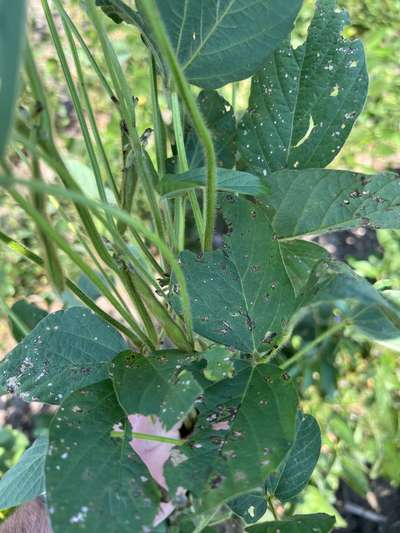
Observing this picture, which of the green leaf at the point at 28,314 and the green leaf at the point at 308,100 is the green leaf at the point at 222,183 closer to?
the green leaf at the point at 308,100

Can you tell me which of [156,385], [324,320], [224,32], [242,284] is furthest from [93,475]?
[324,320]

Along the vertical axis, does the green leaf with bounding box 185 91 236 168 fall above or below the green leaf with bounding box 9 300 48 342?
above

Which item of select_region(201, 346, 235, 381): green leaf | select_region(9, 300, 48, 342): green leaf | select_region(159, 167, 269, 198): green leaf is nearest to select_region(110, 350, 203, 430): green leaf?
select_region(201, 346, 235, 381): green leaf

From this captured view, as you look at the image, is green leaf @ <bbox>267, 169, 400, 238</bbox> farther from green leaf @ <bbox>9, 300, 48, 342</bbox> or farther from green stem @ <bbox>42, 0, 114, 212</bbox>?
green leaf @ <bbox>9, 300, 48, 342</bbox>

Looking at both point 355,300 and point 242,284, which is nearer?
point 355,300

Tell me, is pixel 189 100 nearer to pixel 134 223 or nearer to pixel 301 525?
pixel 134 223

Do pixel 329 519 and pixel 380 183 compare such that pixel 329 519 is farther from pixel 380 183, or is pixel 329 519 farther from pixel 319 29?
pixel 319 29
